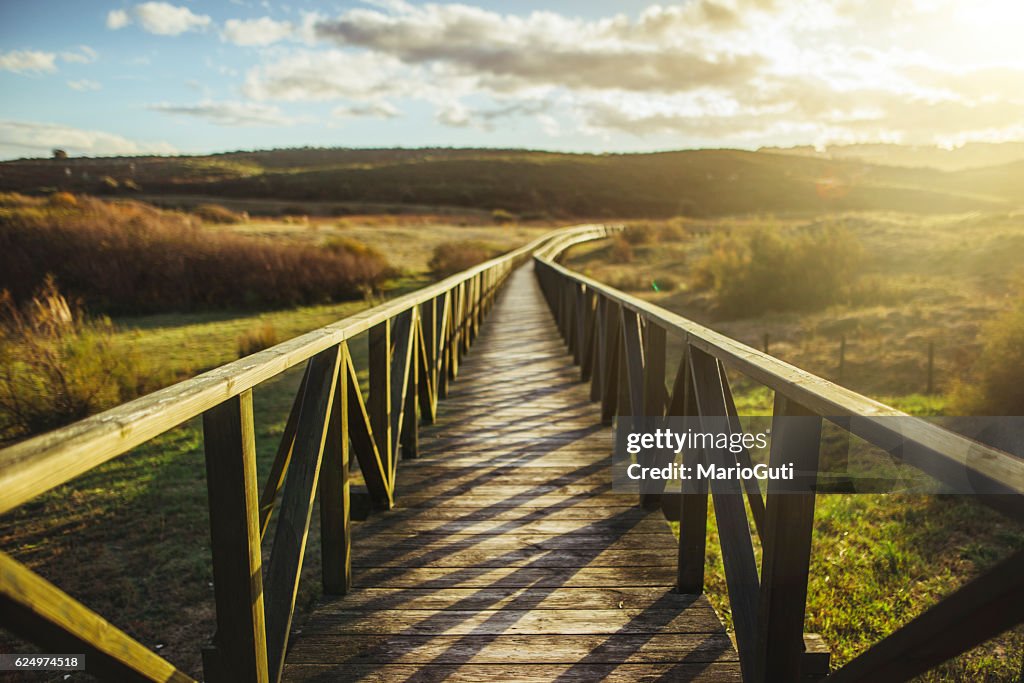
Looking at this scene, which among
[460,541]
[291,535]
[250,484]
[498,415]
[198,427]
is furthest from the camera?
[198,427]

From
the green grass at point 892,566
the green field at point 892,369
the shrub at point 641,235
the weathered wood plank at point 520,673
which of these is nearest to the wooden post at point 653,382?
the green grass at point 892,566

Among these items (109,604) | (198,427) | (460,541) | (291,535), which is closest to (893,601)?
(460,541)

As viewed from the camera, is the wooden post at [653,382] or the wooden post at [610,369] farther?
the wooden post at [610,369]

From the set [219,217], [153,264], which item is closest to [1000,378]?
[153,264]

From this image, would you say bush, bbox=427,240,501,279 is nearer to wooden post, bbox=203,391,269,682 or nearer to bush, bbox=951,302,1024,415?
bush, bbox=951,302,1024,415

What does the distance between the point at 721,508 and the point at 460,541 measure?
143 centimetres

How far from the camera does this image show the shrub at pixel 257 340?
11.0m

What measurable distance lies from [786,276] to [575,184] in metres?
69.1

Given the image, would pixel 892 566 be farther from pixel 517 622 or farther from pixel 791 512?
pixel 791 512

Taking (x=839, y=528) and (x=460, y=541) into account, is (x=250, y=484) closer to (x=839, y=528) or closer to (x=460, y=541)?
(x=460, y=541)

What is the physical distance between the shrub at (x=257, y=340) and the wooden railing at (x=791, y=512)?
8996mm

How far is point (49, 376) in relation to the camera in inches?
290

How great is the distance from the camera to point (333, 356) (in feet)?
7.75

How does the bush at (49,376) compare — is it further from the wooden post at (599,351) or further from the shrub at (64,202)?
the shrub at (64,202)
